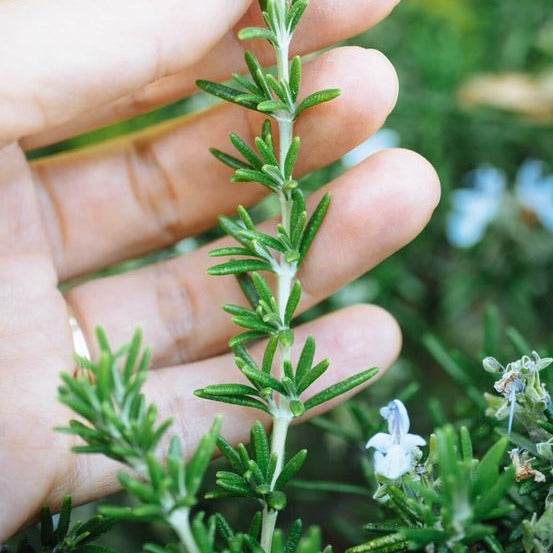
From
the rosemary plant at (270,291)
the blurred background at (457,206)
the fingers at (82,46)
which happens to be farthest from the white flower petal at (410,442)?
the blurred background at (457,206)

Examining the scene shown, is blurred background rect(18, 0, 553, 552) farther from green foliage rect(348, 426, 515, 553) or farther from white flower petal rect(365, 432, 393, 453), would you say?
green foliage rect(348, 426, 515, 553)

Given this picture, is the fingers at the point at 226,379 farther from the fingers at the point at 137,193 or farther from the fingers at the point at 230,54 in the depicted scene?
the fingers at the point at 230,54

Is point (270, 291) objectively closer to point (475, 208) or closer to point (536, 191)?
point (475, 208)

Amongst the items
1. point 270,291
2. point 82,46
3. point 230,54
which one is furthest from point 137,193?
point 270,291

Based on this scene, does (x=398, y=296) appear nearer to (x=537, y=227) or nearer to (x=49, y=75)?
(x=537, y=227)

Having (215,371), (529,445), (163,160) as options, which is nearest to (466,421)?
(529,445)

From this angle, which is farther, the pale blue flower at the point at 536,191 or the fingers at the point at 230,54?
the pale blue flower at the point at 536,191

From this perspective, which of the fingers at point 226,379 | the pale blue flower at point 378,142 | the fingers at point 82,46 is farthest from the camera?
the pale blue flower at point 378,142

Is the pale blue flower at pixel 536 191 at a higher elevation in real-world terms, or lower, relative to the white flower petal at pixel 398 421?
lower
